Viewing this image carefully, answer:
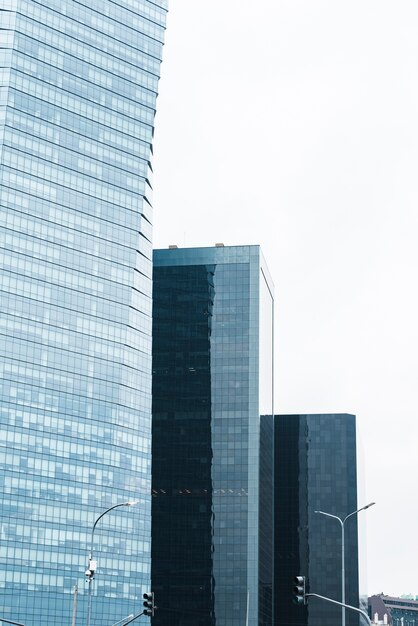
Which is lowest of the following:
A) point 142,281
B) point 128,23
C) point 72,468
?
point 72,468

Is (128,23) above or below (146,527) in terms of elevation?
above

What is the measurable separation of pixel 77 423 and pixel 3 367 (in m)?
17.8

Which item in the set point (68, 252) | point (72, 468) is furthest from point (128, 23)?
point (72, 468)

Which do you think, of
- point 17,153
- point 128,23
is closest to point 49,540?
point 17,153

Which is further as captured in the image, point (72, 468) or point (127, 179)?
point (127, 179)

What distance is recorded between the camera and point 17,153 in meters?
176

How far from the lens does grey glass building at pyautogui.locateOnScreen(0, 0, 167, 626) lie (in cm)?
16850

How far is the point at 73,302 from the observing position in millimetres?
180375

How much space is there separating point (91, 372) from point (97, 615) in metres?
41.1

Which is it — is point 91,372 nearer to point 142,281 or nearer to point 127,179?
point 142,281

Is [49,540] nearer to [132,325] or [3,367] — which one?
[3,367]

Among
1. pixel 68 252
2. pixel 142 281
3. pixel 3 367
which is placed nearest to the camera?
pixel 3 367

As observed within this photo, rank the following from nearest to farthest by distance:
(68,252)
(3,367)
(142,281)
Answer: (3,367) < (68,252) < (142,281)

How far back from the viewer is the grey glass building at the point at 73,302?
168m
